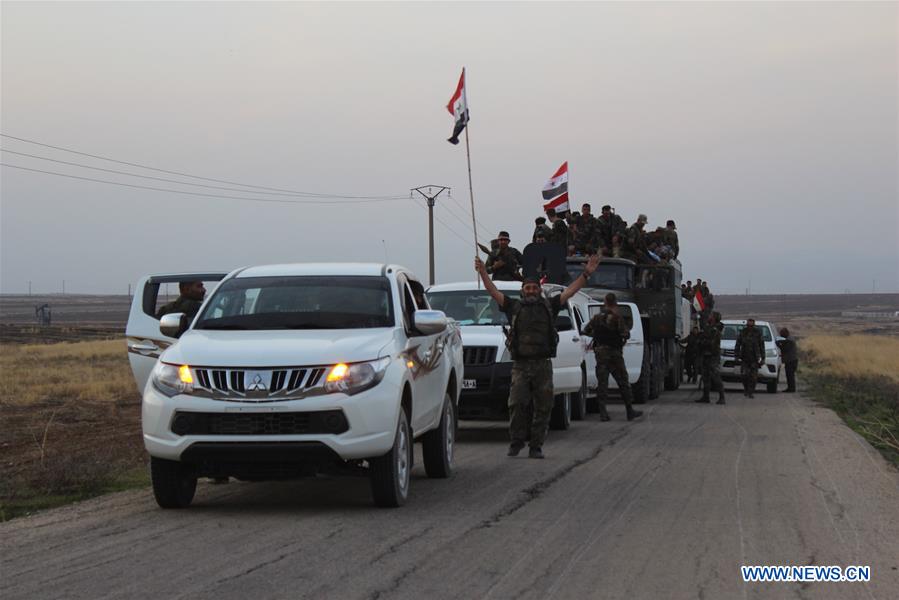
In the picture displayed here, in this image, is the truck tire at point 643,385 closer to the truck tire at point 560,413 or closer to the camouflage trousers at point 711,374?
the camouflage trousers at point 711,374

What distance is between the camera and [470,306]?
17.1 meters

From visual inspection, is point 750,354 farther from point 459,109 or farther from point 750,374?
point 459,109

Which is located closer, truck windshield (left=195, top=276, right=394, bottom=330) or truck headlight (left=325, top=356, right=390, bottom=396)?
truck headlight (left=325, top=356, right=390, bottom=396)

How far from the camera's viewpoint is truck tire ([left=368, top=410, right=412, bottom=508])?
9250 mm

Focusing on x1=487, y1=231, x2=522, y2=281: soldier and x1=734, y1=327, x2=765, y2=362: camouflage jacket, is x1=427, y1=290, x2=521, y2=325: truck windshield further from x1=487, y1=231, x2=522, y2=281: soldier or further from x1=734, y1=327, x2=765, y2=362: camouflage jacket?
x1=734, y1=327, x2=765, y2=362: camouflage jacket

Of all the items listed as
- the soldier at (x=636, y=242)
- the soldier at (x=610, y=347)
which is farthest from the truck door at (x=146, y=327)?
the soldier at (x=636, y=242)

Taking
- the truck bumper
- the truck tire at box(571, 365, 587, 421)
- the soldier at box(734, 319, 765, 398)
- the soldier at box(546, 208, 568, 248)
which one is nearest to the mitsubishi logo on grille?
the truck bumper

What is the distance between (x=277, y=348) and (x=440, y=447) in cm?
284

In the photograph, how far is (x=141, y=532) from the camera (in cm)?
A: 848

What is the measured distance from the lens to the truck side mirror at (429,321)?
386 inches

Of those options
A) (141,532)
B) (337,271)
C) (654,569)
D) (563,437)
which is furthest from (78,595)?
(563,437)

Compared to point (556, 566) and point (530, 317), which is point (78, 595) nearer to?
point (556, 566)

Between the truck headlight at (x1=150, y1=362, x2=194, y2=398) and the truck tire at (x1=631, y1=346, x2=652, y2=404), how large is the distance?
17.1 metres

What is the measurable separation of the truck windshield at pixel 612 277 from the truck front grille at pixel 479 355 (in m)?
10.3
